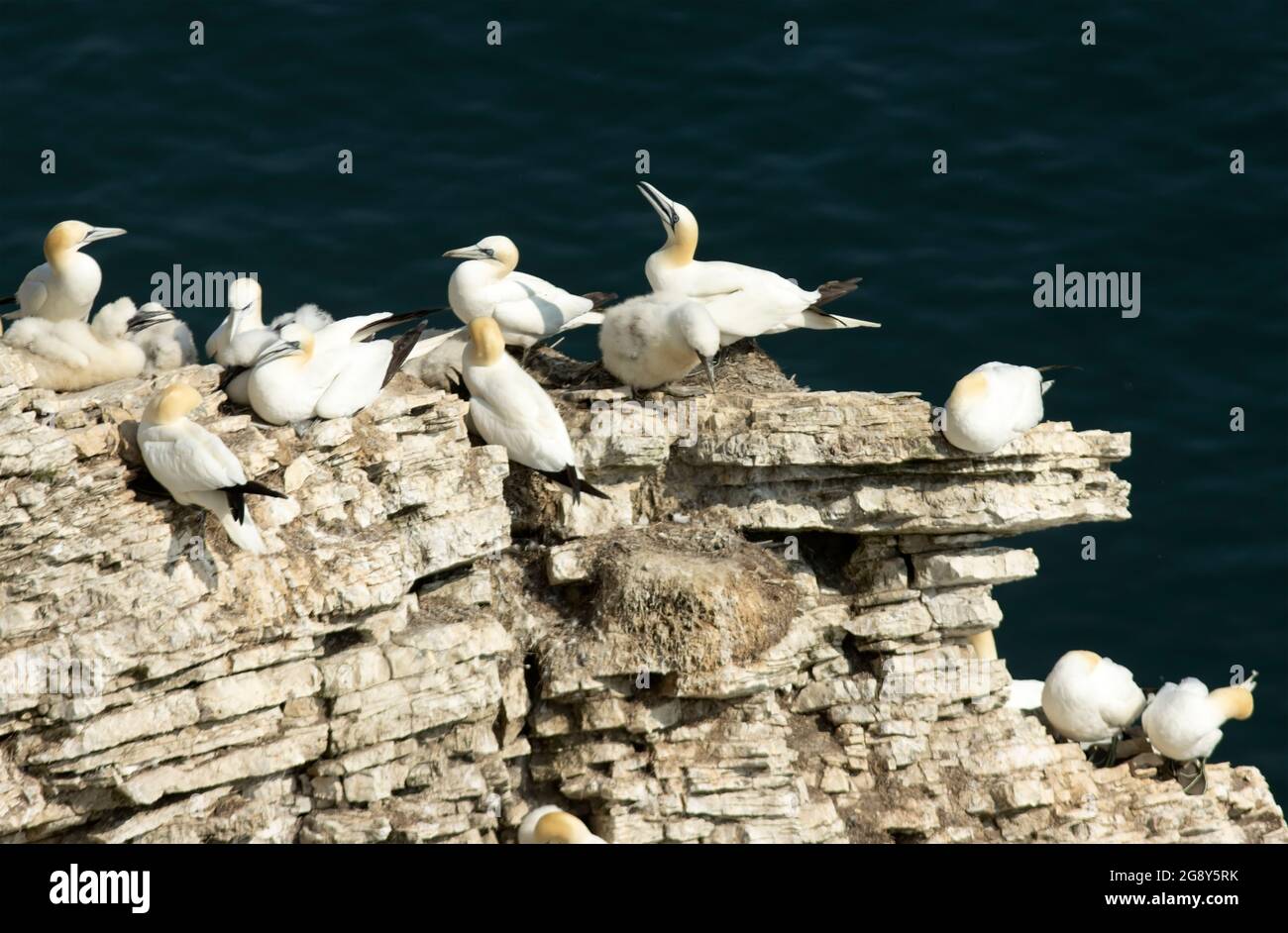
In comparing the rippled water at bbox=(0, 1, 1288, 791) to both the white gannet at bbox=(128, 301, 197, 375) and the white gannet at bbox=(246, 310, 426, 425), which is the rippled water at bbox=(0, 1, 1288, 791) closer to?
the white gannet at bbox=(128, 301, 197, 375)

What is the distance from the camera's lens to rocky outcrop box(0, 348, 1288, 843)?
13.1 metres

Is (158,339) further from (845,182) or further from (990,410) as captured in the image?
(845,182)

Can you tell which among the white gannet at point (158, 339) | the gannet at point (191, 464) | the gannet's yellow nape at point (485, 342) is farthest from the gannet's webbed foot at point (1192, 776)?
the white gannet at point (158, 339)

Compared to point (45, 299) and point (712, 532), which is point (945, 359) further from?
point (45, 299)

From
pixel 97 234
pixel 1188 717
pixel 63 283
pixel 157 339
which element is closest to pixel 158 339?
pixel 157 339

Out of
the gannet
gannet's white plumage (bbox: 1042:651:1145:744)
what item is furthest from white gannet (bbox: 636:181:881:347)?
the gannet

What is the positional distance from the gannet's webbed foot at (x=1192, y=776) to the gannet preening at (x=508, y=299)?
5.77m

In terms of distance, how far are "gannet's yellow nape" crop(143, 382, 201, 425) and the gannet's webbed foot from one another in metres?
8.35

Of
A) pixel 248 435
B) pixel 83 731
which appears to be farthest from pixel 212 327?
pixel 83 731

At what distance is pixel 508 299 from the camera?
16.5 meters

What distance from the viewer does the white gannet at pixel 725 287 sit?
16703 mm

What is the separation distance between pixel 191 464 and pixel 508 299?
3.92 metres

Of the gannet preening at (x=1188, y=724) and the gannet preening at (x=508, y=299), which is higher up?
the gannet preening at (x=508, y=299)

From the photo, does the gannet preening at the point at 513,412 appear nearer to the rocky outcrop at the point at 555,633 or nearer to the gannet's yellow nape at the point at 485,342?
the gannet's yellow nape at the point at 485,342
